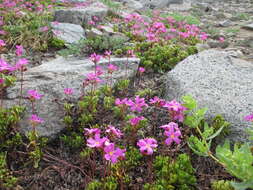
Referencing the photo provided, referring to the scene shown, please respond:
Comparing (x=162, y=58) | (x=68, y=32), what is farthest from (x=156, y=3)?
(x=162, y=58)

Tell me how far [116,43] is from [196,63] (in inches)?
99.5

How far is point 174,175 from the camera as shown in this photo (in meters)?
2.60

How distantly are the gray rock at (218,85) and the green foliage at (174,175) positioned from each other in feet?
2.91

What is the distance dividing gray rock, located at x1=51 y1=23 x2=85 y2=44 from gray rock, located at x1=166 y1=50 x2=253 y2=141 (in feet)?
11.9

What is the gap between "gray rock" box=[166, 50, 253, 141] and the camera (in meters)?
3.46

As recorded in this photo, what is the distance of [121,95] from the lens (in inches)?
180

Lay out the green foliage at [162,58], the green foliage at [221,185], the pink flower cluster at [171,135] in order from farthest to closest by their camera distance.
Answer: the green foliage at [162,58] < the green foliage at [221,185] < the pink flower cluster at [171,135]

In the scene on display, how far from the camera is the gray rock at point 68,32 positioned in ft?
23.0

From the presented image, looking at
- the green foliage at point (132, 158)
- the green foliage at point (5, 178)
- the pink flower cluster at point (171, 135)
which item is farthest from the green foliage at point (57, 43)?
the pink flower cluster at point (171, 135)

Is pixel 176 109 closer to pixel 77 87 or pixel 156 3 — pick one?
pixel 77 87

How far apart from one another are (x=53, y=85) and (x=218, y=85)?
2.74m

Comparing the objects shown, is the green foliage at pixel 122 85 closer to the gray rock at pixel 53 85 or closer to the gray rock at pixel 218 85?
the gray rock at pixel 53 85

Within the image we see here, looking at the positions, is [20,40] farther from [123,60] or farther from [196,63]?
[196,63]

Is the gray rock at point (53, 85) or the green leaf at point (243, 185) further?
the gray rock at point (53, 85)
